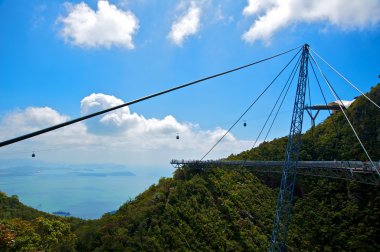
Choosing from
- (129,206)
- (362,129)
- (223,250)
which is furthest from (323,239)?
(129,206)

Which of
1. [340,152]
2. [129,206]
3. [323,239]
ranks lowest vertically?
[323,239]

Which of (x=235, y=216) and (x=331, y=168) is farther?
(x=235, y=216)

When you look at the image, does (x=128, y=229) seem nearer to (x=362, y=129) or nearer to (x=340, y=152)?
(x=340, y=152)

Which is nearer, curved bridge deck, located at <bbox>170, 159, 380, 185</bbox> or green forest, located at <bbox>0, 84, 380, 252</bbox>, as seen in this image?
curved bridge deck, located at <bbox>170, 159, 380, 185</bbox>

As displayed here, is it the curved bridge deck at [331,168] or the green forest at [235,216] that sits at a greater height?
the curved bridge deck at [331,168]

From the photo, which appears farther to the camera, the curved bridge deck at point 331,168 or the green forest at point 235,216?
the green forest at point 235,216

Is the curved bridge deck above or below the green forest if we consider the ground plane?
above

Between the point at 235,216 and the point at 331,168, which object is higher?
the point at 331,168

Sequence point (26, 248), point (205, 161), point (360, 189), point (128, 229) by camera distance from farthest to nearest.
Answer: point (205, 161) → point (360, 189) → point (128, 229) → point (26, 248)
